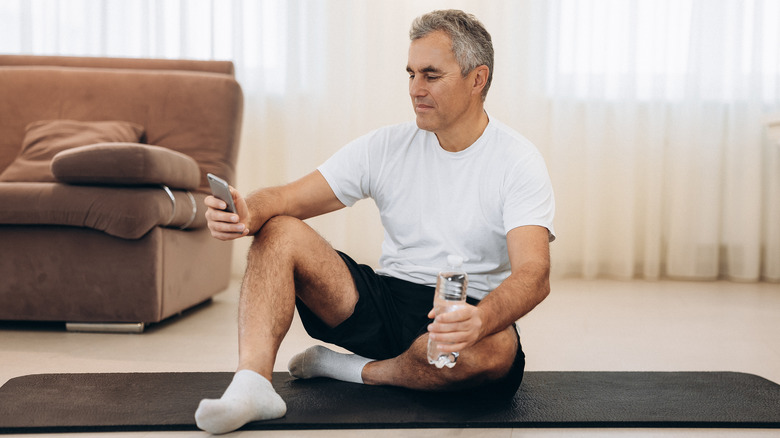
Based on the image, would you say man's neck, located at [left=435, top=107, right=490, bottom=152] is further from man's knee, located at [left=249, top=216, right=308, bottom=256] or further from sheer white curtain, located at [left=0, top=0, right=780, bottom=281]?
sheer white curtain, located at [left=0, top=0, right=780, bottom=281]

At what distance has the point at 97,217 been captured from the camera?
2328 millimetres

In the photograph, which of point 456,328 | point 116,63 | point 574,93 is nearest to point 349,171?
point 456,328

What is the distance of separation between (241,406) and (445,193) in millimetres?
661

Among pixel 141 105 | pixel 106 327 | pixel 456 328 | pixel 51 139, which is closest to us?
pixel 456 328

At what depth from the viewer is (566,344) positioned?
238 centimetres

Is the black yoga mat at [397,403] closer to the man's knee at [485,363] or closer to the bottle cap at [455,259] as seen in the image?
the man's knee at [485,363]

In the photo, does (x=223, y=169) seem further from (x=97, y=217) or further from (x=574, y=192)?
(x=574, y=192)

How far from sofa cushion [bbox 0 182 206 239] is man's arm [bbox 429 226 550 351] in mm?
1210

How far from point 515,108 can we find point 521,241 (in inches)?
99.5

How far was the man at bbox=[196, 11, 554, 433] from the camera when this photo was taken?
5.17 ft

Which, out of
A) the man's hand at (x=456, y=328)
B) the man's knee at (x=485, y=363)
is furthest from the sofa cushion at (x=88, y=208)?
the man's hand at (x=456, y=328)

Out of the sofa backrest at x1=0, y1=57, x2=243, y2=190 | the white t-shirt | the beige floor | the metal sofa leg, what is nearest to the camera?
the white t-shirt

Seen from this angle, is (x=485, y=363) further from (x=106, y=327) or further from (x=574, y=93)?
(x=574, y=93)

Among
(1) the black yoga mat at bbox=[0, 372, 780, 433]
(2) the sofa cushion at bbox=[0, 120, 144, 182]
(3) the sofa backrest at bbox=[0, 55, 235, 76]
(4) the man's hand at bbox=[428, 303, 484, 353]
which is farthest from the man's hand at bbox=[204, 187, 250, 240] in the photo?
(3) the sofa backrest at bbox=[0, 55, 235, 76]
